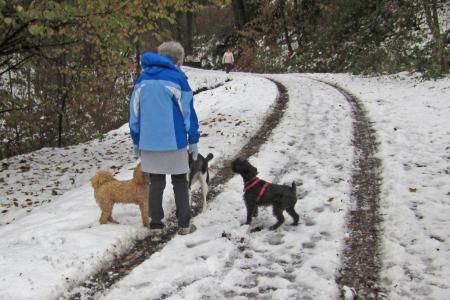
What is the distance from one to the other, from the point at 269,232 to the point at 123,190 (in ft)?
6.85

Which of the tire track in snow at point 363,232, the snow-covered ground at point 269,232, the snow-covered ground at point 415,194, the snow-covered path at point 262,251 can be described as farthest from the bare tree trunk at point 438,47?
the snow-covered path at point 262,251

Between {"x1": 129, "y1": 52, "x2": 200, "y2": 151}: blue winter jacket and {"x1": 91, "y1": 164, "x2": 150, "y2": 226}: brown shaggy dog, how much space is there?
0.62m

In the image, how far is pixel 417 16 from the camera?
27.6m

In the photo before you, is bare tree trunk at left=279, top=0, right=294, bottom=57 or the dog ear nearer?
the dog ear

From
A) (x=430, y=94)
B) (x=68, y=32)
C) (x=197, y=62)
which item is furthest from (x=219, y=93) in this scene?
(x=197, y=62)

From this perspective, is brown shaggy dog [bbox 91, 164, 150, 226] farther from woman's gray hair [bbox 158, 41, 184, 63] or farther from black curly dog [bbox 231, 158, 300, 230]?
woman's gray hair [bbox 158, 41, 184, 63]

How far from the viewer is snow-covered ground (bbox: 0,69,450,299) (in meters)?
4.79

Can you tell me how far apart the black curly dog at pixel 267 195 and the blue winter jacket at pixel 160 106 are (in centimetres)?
104

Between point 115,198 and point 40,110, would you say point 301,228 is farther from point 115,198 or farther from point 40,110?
point 40,110

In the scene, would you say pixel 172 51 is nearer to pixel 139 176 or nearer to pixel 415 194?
pixel 139 176

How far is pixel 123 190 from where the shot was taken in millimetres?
6078

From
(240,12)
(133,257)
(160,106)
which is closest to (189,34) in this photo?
(240,12)

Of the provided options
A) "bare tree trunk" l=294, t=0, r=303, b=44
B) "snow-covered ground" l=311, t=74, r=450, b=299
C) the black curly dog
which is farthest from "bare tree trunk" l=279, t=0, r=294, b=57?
the black curly dog

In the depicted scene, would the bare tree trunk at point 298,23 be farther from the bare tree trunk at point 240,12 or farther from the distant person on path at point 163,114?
the distant person on path at point 163,114
